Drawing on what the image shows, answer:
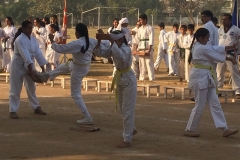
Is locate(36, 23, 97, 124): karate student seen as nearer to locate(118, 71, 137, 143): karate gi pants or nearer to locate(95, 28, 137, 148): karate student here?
locate(95, 28, 137, 148): karate student

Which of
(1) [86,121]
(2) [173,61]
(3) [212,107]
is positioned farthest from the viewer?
(2) [173,61]

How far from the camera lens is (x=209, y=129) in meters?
10.1

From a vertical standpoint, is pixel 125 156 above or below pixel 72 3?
below

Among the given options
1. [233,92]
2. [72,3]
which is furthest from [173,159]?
[72,3]

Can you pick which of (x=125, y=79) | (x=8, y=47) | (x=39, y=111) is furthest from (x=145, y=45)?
(x=125, y=79)

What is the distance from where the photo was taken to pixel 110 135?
9.53 m

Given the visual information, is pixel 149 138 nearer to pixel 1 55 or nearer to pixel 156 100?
pixel 156 100

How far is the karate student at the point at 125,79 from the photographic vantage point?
27.8 ft

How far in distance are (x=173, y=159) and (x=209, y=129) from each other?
7.99ft

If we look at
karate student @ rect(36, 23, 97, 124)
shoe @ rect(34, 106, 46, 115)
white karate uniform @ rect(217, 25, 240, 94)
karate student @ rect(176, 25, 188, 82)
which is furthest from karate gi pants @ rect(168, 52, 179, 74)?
karate student @ rect(36, 23, 97, 124)

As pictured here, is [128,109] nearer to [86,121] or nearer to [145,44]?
[86,121]

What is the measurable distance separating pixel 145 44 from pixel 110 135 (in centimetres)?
822

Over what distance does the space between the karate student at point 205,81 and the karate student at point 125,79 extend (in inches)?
44.8

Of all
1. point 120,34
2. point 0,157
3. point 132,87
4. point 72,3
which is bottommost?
point 0,157
